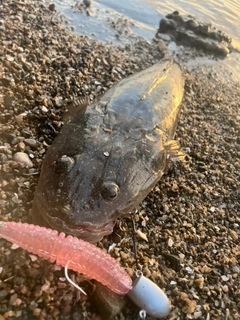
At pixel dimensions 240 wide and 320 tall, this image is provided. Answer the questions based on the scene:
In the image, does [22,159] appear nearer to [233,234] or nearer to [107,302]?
[107,302]

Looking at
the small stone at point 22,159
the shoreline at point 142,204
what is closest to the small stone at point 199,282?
the shoreline at point 142,204

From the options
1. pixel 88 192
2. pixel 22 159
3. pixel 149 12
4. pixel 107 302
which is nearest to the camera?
pixel 107 302

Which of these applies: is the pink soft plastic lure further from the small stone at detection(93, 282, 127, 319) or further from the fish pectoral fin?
the fish pectoral fin

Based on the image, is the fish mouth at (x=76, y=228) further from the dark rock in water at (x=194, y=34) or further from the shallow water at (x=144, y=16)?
the dark rock in water at (x=194, y=34)

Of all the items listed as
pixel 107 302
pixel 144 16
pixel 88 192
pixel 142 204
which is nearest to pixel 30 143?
pixel 88 192

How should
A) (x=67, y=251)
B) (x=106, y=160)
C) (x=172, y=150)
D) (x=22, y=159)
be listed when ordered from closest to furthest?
(x=67, y=251) → (x=106, y=160) → (x=22, y=159) → (x=172, y=150)

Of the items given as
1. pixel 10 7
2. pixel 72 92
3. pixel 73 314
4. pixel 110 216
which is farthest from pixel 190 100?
pixel 73 314

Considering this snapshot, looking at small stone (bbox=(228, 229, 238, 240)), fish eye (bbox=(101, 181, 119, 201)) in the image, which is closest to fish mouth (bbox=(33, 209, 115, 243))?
fish eye (bbox=(101, 181, 119, 201))

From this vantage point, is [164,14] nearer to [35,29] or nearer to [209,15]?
[209,15]

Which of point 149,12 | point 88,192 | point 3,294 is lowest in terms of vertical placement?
point 3,294
